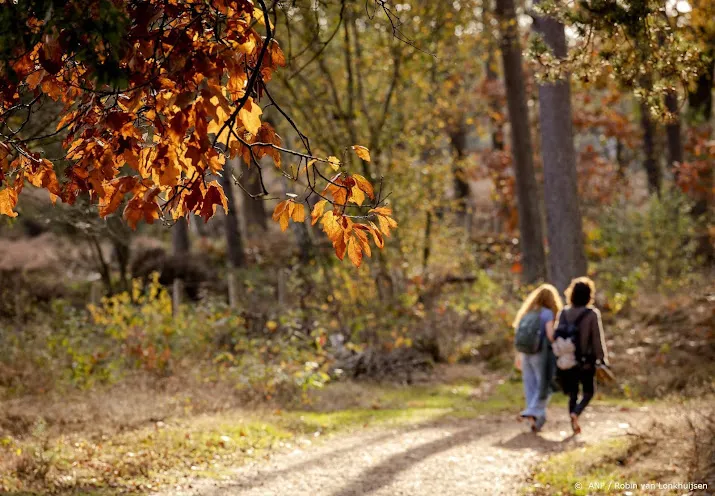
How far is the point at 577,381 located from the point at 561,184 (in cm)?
454

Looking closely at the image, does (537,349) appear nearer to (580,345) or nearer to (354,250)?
(580,345)

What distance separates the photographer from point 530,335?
9438mm

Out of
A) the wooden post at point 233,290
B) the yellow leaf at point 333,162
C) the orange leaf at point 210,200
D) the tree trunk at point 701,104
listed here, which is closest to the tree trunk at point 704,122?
the tree trunk at point 701,104

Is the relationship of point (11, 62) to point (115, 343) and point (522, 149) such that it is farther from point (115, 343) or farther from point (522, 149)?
point (522, 149)

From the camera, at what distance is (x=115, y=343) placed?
11.9 meters

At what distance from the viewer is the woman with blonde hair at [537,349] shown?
945cm

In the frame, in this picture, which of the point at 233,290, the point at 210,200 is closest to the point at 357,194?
the point at 210,200

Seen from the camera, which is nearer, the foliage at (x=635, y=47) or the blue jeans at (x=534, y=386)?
the foliage at (x=635, y=47)

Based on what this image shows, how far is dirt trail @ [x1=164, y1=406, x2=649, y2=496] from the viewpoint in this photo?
7098 mm

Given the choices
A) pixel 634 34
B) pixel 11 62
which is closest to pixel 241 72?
pixel 11 62

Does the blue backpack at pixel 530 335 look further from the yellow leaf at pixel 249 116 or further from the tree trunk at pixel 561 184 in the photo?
the yellow leaf at pixel 249 116

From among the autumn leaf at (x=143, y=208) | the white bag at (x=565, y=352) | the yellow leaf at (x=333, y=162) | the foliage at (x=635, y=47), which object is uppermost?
the foliage at (x=635, y=47)

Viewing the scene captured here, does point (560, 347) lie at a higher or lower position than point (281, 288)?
lower

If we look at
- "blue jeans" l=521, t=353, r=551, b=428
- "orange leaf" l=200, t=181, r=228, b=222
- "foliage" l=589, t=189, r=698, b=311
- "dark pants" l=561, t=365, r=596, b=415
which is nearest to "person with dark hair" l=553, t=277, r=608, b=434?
"dark pants" l=561, t=365, r=596, b=415
